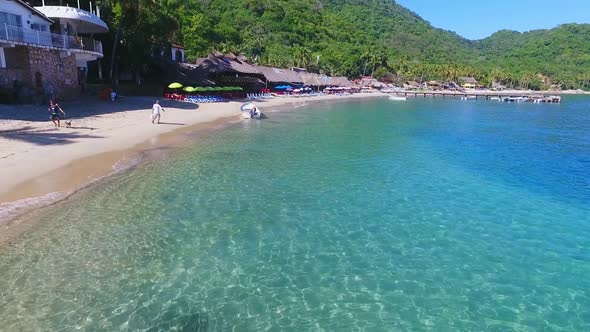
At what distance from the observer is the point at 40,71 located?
26688 millimetres

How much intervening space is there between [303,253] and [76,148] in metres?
12.7

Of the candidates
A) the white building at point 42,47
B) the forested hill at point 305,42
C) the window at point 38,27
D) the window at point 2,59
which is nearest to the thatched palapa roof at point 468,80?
the forested hill at point 305,42

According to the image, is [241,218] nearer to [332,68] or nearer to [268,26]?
[332,68]

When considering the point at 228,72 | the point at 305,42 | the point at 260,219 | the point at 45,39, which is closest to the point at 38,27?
the point at 45,39

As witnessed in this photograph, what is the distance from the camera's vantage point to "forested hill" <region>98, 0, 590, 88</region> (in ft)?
131

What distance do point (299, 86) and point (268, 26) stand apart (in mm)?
67865

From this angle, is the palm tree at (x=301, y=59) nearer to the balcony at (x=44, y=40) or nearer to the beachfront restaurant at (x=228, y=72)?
the beachfront restaurant at (x=228, y=72)

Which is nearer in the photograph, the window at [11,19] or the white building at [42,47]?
the window at [11,19]

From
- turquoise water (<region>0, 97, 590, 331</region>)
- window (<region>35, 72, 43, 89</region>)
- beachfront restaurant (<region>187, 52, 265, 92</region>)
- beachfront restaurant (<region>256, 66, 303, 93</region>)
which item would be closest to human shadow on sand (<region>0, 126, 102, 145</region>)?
turquoise water (<region>0, 97, 590, 331</region>)

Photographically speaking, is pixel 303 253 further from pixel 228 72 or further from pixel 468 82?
pixel 468 82

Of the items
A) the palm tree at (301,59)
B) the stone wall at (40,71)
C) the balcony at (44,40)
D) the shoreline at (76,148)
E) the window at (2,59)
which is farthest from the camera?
the palm tree at (301,59)

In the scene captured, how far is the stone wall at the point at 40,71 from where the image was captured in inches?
993

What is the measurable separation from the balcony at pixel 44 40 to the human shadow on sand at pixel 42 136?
7.67 meters

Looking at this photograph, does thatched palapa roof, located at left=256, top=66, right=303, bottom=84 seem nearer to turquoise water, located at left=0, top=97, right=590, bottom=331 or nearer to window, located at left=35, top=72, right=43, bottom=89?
window, located at left=35, top=72, right=43, bottom=89
